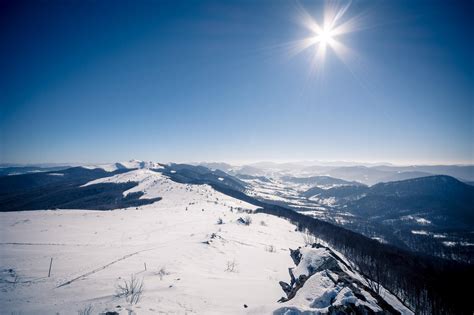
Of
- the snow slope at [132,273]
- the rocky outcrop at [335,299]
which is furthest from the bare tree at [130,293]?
the rocky outcrop at [335,299]

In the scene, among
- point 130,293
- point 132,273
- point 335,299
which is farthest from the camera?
point 132,273

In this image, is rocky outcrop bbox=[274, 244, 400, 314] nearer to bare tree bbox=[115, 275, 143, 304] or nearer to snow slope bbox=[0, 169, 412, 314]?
snow slope bbox=[0, 169, 412, 314]

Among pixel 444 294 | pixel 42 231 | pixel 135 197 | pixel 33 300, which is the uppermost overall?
pixel 33 300

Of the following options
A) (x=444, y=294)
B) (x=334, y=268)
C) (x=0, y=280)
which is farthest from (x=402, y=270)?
(x=0, y=280)

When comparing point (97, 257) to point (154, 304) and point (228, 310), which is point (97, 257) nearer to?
point (154, 304)

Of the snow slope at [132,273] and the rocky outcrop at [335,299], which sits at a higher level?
the rocky outcrop at [335,299]

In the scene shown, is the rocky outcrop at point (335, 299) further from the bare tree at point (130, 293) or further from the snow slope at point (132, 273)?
the bare tree at point (130, 293)

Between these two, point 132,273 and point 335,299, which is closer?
point 335,299

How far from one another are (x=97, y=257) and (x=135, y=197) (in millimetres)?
173959

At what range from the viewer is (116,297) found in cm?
1341

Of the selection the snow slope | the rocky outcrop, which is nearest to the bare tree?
the snow slope

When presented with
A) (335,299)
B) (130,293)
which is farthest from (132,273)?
(335,299)

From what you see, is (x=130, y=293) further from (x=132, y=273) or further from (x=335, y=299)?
(x=335, y=299)

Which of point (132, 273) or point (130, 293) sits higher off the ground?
point (130, 293)
